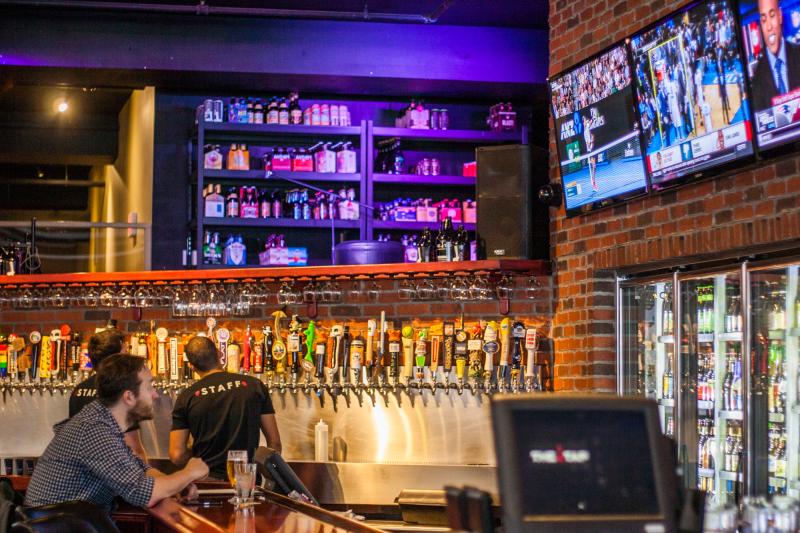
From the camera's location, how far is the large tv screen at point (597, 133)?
16.6ft

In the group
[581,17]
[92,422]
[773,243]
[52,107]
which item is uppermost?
[52,107]

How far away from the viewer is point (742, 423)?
179 inches

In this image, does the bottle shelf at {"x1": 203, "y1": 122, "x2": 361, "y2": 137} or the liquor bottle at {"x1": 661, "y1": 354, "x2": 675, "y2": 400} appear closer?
the liquor bottle at {"x1": 661, "y1": 354, "x2": 675, "y2": 400}

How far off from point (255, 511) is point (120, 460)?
507mm

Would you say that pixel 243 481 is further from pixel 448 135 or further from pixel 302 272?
pixel 448 135

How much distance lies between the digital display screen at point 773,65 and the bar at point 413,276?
13mm

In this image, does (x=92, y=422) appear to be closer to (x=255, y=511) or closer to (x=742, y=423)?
(x=255, y=511)

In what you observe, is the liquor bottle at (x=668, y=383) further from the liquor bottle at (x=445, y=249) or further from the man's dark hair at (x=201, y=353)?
the man's dark hair at (x=201, y=353)

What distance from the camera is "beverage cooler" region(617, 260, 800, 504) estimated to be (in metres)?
4.39

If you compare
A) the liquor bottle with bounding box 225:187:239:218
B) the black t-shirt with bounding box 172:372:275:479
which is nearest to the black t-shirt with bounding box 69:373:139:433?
the black t-shirt with bounding box 172:372:275:479

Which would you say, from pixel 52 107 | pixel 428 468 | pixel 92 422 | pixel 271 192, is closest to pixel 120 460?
pixel 92 422

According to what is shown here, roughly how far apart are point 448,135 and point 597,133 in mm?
3529

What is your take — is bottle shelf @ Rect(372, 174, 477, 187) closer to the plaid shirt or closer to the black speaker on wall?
the black speaker on wall

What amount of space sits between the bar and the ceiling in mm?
39
